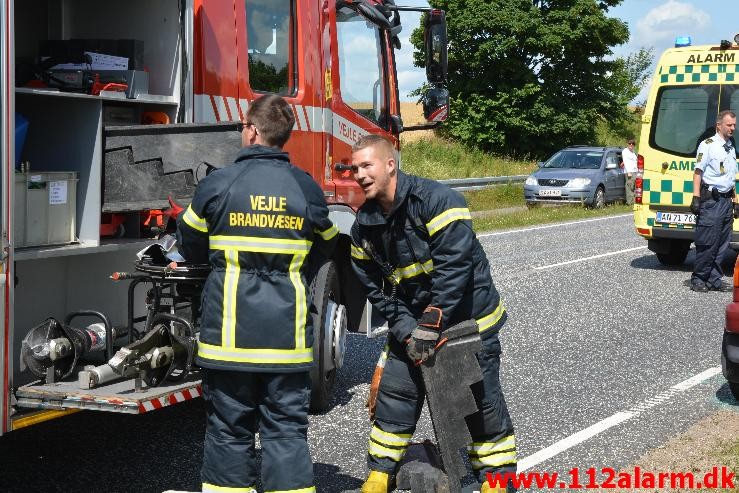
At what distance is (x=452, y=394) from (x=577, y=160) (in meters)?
20.9

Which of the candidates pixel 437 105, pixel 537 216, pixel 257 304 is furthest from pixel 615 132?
pixel 257 304

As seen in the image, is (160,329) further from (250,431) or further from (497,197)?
(497,197)

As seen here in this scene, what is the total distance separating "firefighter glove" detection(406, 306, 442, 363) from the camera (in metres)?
4.45

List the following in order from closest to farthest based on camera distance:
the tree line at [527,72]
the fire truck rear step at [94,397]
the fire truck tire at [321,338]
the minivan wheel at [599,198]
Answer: the fire truck rear step at [94,397] → the fire truck tire at [321,338] → the minivan wheel at [599,198] → the tree line at [527,72]

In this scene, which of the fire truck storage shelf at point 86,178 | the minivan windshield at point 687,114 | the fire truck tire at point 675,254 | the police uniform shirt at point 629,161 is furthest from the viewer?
Result: the police uniform shirt at point 629,161

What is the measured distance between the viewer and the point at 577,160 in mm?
24672

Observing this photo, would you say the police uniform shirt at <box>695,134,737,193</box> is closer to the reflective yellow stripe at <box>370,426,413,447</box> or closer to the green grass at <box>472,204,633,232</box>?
the green grass at <box>472,204,633,232</box>

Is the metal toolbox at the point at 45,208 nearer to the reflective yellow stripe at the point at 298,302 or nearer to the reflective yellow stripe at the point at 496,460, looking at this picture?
the reflective yellow stripe at the point at 298,302

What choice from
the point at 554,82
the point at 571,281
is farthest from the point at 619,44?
the point at 571,281

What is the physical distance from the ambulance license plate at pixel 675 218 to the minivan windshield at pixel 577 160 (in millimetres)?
11265

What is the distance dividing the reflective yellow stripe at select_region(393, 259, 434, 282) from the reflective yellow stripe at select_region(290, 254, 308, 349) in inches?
22.9

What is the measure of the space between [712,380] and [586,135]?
38.3m

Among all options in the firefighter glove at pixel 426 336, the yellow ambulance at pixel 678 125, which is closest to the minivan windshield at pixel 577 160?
the yellow ambulance at pixel 678 125

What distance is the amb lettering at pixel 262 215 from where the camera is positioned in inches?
163
